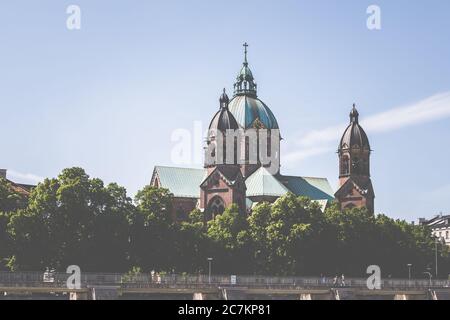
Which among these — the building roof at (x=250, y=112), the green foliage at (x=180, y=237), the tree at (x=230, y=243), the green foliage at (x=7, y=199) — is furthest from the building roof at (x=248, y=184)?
the green foliage at (x=7, y=199)

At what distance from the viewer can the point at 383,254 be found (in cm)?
14125

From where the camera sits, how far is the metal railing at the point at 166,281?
91.0 m

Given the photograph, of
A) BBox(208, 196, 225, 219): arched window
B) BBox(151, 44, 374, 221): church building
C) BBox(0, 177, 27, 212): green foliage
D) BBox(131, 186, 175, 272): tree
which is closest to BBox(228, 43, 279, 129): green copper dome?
BBox(151, 44, 374, 221): church building

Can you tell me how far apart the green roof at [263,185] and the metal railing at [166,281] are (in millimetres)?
41062

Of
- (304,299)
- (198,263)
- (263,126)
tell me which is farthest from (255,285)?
(263,126)

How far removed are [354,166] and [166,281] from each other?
71590 millimetres

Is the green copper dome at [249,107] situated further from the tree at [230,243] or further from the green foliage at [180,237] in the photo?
the tree at [230,243]

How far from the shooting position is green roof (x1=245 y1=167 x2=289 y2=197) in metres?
159

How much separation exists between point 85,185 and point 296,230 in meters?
33.3

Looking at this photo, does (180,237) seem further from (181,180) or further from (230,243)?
(181,180)

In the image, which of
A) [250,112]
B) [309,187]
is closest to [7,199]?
[250,112]

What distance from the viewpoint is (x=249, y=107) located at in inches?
6875
